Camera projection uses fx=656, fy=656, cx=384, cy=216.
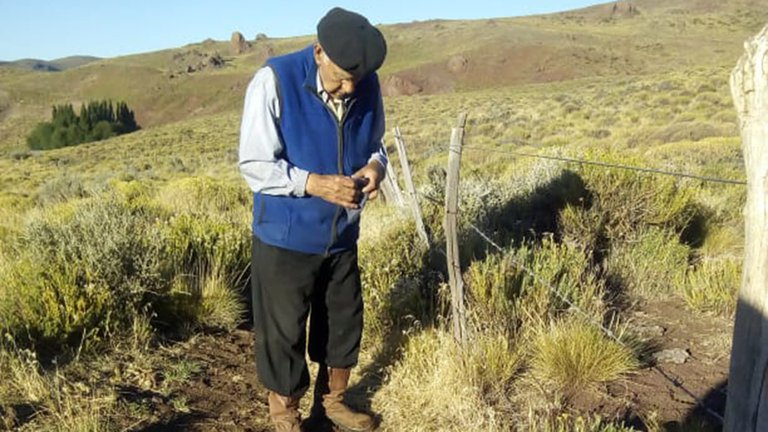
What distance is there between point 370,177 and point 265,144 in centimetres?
51

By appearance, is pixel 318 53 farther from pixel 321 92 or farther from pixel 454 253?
pixel 454 253

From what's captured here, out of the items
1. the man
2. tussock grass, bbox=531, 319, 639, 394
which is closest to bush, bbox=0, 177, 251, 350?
the man

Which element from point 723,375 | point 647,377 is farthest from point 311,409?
point 723,375

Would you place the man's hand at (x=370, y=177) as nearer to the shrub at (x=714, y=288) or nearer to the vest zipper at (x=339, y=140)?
the vest zipper at (x=339, y=140)

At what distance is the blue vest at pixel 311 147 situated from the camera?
9.22 feet

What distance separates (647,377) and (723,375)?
0.50 m

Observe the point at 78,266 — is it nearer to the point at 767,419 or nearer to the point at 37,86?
the point at 767,419

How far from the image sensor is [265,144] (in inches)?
109

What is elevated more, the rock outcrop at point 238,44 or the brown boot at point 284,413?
the rock outcrop at point 238,44

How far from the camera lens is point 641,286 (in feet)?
17.7

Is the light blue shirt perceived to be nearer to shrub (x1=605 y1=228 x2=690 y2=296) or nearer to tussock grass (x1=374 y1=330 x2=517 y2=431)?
tussock grass (x1=374 y1=330 x2=517 y2=431)

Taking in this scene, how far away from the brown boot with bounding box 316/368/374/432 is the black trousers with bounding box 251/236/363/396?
0.28 feet

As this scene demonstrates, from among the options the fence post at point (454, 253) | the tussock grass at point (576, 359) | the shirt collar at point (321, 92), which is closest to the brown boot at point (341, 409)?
the fence post at point (454, 253)

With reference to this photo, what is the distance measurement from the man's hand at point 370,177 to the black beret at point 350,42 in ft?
1.53
